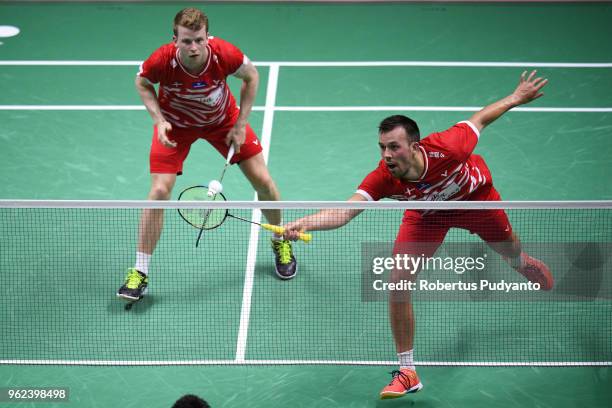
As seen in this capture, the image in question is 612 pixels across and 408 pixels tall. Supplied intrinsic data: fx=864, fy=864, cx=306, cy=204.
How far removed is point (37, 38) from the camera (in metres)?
10.5

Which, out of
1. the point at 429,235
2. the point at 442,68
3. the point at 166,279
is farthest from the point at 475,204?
the point at 442,68

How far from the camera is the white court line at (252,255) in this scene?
20.2 feet

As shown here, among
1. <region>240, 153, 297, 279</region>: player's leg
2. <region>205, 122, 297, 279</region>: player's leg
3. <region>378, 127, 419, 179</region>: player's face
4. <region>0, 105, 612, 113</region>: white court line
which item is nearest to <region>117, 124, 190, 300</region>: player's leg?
<region>205, 122, 297, 279</region>: player's leg

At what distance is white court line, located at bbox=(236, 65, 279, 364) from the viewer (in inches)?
242

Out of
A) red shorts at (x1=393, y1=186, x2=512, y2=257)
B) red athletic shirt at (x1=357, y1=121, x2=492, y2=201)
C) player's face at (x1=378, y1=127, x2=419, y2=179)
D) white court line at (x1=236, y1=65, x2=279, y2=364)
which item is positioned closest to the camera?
player's face at (x1=378, y1=127, x2=419, y2=179)

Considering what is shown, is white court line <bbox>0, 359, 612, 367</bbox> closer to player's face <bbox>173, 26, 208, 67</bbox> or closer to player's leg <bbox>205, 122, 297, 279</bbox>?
player's leg <bbox>205, 122, 297, 279</bbox>

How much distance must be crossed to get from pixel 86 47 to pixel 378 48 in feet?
11.5

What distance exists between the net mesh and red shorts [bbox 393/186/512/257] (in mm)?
194

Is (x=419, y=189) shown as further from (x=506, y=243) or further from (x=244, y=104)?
(x=244, y=104)

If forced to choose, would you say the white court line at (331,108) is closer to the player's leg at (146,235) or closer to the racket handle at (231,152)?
the racket handle at (231,152)

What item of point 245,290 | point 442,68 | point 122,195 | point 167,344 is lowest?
point 167,344

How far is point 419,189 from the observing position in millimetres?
5648

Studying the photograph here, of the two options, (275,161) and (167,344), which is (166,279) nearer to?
(167,344)

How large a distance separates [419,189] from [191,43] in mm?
1874
